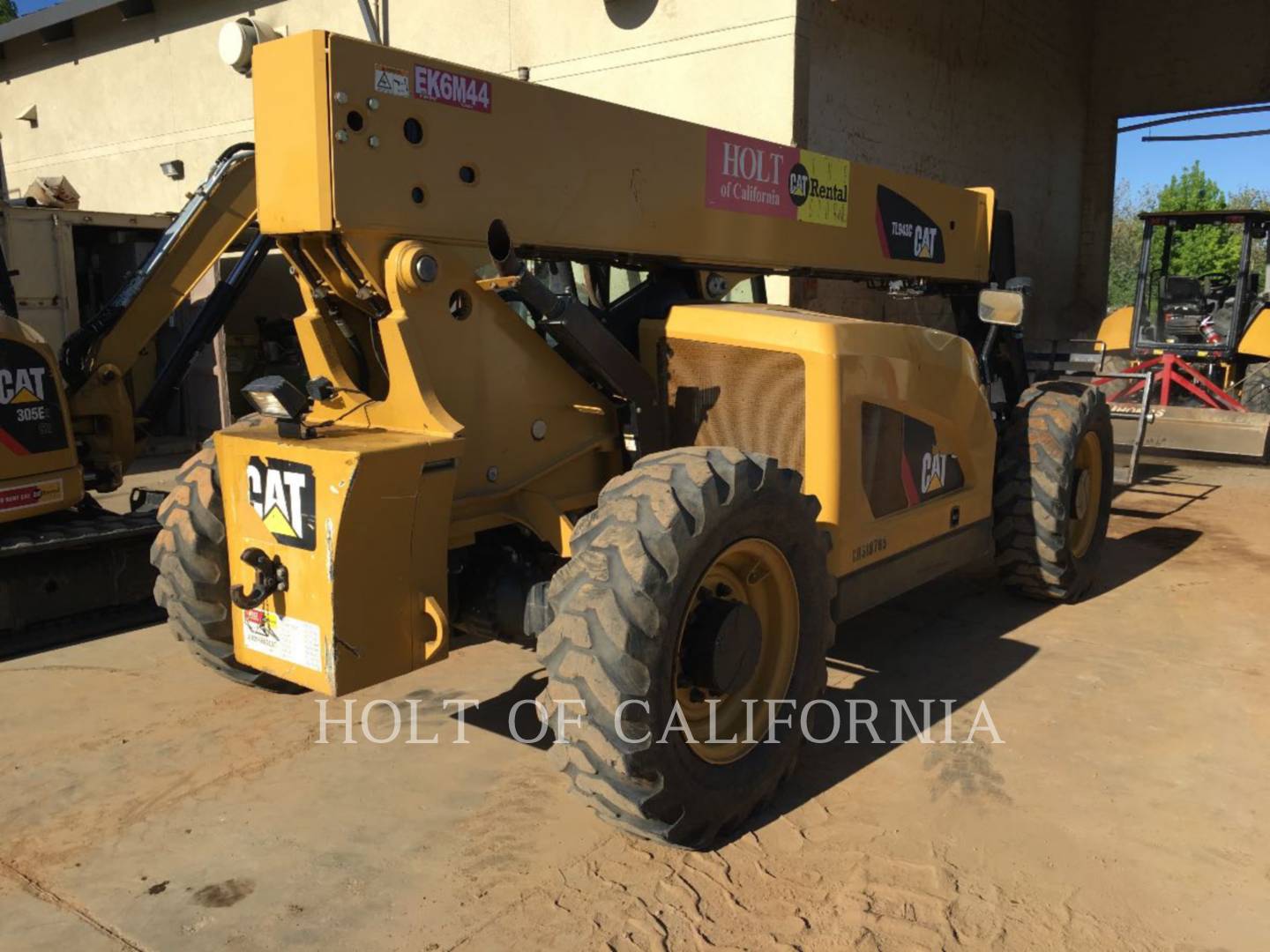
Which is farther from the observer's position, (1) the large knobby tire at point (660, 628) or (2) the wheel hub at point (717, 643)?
(2) the wheel hub at point (717, 643)

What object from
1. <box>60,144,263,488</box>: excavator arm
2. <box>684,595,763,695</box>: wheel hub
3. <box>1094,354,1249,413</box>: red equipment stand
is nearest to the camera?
<box>684,595,763,695</box>: wheel hub

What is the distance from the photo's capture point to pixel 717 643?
10.9 ft

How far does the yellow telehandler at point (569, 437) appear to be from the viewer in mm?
3129

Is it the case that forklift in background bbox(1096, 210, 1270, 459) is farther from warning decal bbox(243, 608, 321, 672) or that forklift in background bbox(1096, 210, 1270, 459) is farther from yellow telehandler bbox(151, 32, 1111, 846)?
warning decal bbox(243, 608, 321, 672)

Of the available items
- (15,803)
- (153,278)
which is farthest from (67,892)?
(153,278)

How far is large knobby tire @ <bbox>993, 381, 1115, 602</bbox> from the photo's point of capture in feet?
18.5

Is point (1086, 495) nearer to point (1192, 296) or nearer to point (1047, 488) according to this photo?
point (1047, 488)

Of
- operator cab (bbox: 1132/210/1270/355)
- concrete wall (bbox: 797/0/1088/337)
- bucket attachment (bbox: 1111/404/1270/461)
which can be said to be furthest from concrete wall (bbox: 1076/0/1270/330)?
bucket attachment (bbox: 1111/404/1270/461)

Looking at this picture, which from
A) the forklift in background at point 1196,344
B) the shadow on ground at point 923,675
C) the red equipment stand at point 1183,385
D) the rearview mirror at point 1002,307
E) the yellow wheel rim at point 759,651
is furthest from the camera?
the red equipment stand at point 1183,385

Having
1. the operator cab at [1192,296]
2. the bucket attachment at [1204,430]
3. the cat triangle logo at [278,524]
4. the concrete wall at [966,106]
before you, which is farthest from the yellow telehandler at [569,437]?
the operator cab at [1192,296]

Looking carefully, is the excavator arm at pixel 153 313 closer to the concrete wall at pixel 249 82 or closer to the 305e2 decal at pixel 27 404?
the 305e2 decal at pixel 27 404

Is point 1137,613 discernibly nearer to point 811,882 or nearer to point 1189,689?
point 1189,689

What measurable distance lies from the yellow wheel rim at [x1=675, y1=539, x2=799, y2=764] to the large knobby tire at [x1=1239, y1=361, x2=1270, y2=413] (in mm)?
10591

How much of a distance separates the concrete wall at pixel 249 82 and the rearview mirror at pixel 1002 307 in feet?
13.8
